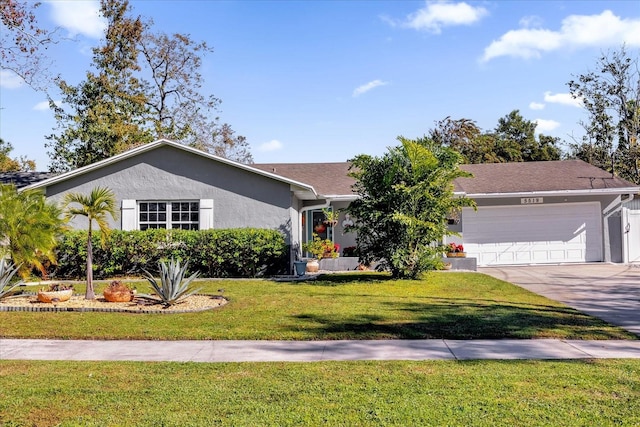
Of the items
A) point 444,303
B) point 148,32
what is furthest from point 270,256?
point 148,32

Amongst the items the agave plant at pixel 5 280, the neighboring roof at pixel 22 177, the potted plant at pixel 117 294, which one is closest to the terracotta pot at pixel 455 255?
the potted plant at pixel 117 294

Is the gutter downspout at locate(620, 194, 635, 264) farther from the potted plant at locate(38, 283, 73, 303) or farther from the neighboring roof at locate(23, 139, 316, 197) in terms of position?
the potted plant at locate(38, 283, 73, 303)

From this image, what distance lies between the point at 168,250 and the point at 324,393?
34.8 ft

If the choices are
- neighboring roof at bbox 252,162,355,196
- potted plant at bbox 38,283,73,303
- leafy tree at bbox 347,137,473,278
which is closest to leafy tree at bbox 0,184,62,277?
potted plant at bbox 38,283,73,303

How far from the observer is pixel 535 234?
18.3m

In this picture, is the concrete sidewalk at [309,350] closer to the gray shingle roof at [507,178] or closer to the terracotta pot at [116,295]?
the terracotta pot at [116,295]

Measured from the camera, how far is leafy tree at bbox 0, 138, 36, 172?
3362cm

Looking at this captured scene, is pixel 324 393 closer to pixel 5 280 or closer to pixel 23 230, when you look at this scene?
pixel 5 280

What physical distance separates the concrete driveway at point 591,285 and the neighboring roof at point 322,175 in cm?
605

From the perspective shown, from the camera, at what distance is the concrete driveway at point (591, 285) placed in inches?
353

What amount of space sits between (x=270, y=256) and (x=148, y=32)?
69.0ft

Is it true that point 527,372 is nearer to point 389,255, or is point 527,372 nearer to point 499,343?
point 499,343

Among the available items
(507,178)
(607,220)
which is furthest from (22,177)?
(607,220)

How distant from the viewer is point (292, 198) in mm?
15336
